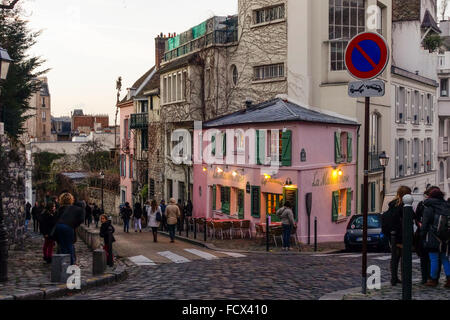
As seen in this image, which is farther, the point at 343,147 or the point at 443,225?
the point at 343,147

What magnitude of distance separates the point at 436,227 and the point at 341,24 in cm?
2233

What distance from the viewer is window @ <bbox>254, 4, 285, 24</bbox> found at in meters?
30.6

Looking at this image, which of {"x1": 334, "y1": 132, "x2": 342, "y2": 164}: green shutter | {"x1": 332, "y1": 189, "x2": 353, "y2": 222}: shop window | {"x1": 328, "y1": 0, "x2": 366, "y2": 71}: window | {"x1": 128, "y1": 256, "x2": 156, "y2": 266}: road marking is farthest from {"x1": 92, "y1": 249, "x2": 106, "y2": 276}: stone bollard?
{"x1": 328, "y1": 0, "x2": 366, "y2": 71}: window

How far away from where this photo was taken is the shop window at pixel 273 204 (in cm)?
2439

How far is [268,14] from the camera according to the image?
31453mm

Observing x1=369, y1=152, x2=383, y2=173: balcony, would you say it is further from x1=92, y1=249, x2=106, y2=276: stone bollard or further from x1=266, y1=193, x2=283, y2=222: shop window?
x1=92, y1=249, x2=106, y2=276: stone bollard

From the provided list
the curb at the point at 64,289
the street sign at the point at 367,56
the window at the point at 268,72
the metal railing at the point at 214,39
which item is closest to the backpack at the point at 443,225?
the street sign at the point at 367,56

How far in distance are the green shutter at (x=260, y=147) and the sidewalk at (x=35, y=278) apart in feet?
33.4

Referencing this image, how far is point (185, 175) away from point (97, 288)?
2321 cm

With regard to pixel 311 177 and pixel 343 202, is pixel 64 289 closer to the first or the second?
pixel 311 177

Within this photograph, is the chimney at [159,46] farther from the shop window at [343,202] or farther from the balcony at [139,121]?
the shop window at [343,202]

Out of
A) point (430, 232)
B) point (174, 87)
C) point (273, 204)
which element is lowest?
point (273, 204)

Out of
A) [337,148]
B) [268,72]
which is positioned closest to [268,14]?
[268,72]

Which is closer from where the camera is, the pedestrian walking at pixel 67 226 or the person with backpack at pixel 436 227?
the person with backpack at pixel 436 227
